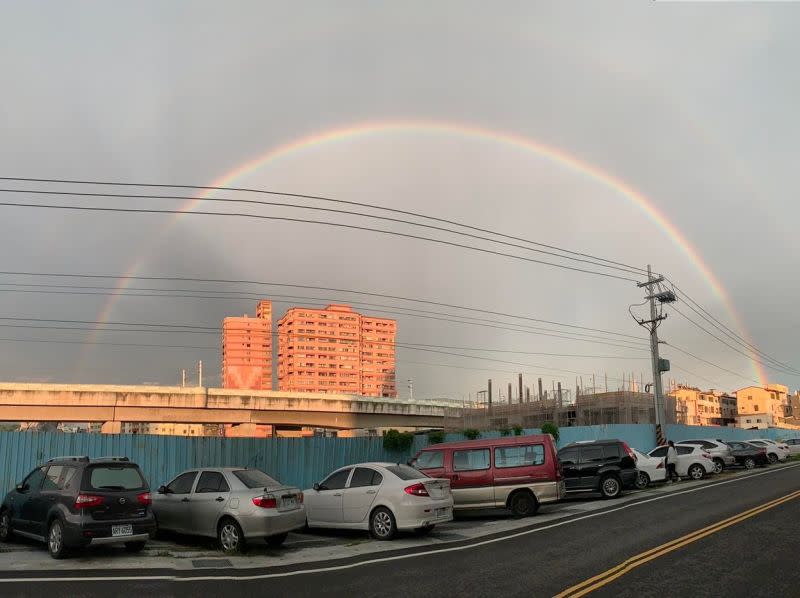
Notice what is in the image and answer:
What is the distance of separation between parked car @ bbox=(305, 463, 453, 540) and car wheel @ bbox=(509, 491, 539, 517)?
3647 mm

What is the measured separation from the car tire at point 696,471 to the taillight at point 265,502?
23397mm

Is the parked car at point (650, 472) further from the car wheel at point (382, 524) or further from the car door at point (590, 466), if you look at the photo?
the car wheel at point (382, 524)

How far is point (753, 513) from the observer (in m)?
15.3

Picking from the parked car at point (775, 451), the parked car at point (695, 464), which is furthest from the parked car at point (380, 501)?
the parked car at point (775, 451)

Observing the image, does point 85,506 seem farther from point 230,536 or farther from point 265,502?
point 265,502

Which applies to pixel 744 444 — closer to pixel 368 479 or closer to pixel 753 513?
pixel 753 513

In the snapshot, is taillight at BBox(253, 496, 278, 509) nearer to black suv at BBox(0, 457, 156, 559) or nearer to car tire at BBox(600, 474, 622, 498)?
black suv at BBox(0, 457, 156, 559)

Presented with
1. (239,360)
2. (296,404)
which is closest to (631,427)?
(296,404)

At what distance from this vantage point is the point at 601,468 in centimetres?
2222

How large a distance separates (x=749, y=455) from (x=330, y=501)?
30393 mm

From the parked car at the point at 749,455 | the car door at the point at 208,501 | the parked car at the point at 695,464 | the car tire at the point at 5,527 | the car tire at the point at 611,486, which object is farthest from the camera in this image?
the parked car at the point at 749,455

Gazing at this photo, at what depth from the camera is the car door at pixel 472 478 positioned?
60.0ft

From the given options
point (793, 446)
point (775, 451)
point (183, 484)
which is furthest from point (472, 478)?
point (793, 446)

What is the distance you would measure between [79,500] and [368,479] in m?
5.94
